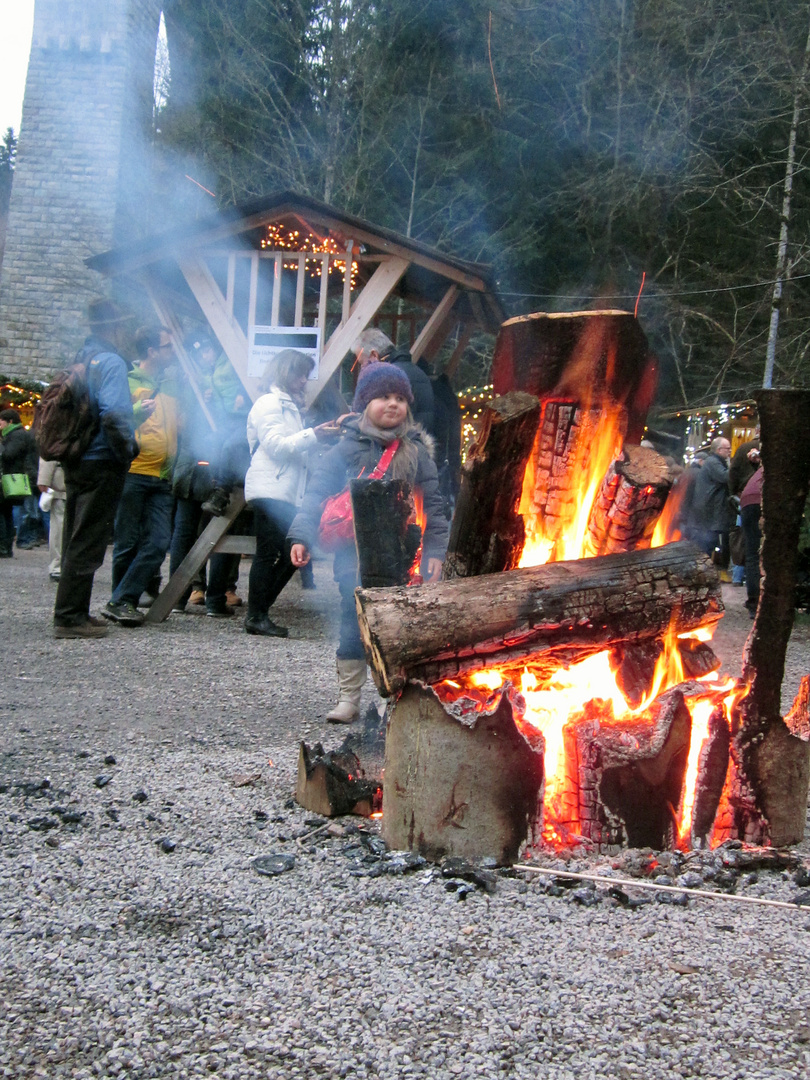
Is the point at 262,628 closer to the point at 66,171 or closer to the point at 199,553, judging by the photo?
the point at 199,553

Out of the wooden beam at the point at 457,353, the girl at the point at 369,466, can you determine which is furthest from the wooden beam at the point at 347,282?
the girl at the point at 369,466

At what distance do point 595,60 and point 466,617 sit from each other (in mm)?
21501

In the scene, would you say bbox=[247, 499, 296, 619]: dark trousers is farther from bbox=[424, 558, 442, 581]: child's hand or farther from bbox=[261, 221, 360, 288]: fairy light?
bbox=[424, 558, 442, 581]: child's hand

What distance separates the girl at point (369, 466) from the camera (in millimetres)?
4188

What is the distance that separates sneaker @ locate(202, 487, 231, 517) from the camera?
7518 mm

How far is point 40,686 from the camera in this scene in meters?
5.16

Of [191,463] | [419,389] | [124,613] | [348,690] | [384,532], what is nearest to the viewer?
[384,532]

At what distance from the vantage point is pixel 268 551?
22.4ft

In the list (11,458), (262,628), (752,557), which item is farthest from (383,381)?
(11,458)

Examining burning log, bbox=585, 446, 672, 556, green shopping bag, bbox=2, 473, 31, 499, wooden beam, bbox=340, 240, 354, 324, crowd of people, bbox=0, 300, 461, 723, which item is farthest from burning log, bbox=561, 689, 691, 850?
green shopping bag, bbox=2, 473, 31, 499

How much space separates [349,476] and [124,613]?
143 inches

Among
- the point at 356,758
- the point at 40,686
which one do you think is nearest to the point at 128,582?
the point at 40,686

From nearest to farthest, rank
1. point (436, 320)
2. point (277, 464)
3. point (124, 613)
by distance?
1. point (277, 464)
2. point (124, 613)
3. point (436, 320)

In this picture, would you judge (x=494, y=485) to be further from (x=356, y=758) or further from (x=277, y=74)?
(x=277, y=74)
